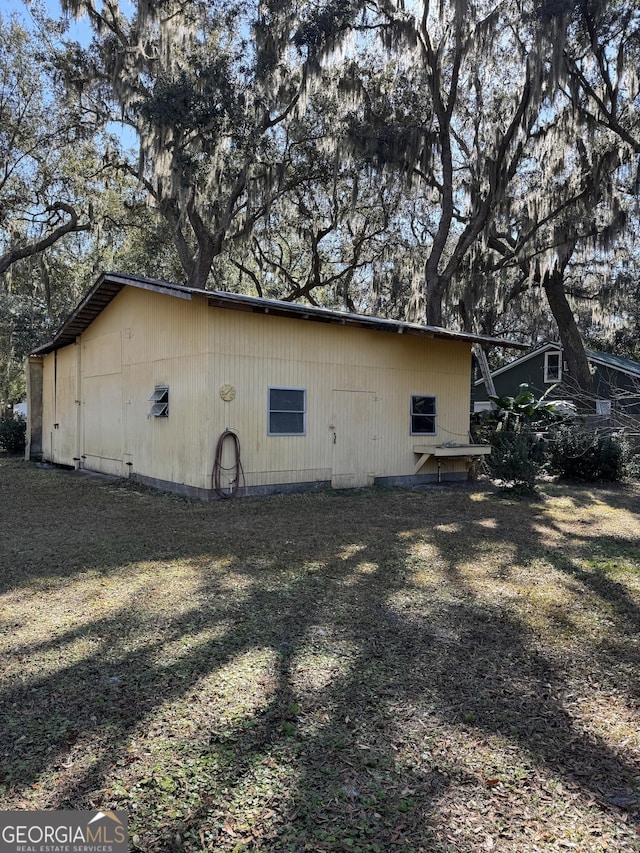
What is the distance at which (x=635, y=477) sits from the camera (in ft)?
43.2

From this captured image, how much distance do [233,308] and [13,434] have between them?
11.9 meters

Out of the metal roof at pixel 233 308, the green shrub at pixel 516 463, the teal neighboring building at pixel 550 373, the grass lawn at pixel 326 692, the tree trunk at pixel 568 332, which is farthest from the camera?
the teal neighboring building at pixel 550 373

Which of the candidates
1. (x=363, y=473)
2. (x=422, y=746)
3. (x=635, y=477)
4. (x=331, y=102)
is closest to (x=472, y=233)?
(x=331, y=102)

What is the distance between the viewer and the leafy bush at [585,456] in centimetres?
1226

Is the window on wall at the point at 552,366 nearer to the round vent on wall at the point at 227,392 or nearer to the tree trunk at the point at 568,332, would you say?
the tree trunk at the point at 568,332

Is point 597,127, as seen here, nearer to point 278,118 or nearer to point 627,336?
point 278,118

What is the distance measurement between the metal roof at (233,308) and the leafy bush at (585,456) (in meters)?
2.23

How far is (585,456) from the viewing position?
12273 mm

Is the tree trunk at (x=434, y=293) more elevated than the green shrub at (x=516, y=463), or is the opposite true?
the tree trunk at (x=434, y=293)

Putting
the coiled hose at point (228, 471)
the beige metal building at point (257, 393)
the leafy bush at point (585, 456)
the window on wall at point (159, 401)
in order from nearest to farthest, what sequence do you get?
1. the coiled hose at point (228, 471)
2. the beige metal building at point (257, 393)
3. the window on wall at point (159, 401)
4. the leafy bush at point (585, 456)

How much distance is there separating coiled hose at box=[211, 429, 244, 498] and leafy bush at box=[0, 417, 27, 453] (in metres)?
11.3

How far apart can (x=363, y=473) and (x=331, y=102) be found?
11.3 meters

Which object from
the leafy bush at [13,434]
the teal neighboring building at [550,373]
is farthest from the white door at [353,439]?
the leafy bush at [13,434]

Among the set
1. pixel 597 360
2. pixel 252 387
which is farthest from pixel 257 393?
pixel 597 360
